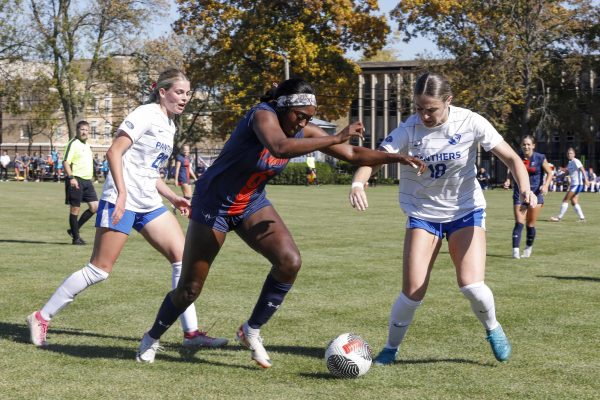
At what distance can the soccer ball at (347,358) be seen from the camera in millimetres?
5973

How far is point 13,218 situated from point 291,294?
14.7 metres

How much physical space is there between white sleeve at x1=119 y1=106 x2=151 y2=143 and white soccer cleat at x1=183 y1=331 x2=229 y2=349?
170cm

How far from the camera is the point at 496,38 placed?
166ft

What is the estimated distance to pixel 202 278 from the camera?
625cm

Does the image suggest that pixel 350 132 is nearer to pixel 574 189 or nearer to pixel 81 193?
pixel 81 193

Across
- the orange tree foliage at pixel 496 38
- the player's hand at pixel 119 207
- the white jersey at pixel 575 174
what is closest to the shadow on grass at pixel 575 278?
the player's hand at pixel 119 207

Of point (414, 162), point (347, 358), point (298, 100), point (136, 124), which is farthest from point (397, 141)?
point (136, 124)

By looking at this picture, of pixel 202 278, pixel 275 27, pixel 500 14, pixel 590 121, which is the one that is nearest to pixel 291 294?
pixel 202 278

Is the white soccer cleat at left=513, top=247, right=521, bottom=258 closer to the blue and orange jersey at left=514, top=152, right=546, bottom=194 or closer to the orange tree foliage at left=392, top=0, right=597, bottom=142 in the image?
the blue and orange jersey at left=514, top=152, right=546, bottom=194

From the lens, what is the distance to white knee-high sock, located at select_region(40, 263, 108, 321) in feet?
23.4

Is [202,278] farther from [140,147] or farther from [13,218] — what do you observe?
[13,218]

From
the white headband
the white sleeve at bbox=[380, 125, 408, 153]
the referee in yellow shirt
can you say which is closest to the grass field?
the referee in yellow shirt

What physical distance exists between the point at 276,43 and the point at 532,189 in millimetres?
31881

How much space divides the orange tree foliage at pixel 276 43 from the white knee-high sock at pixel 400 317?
128 feet
